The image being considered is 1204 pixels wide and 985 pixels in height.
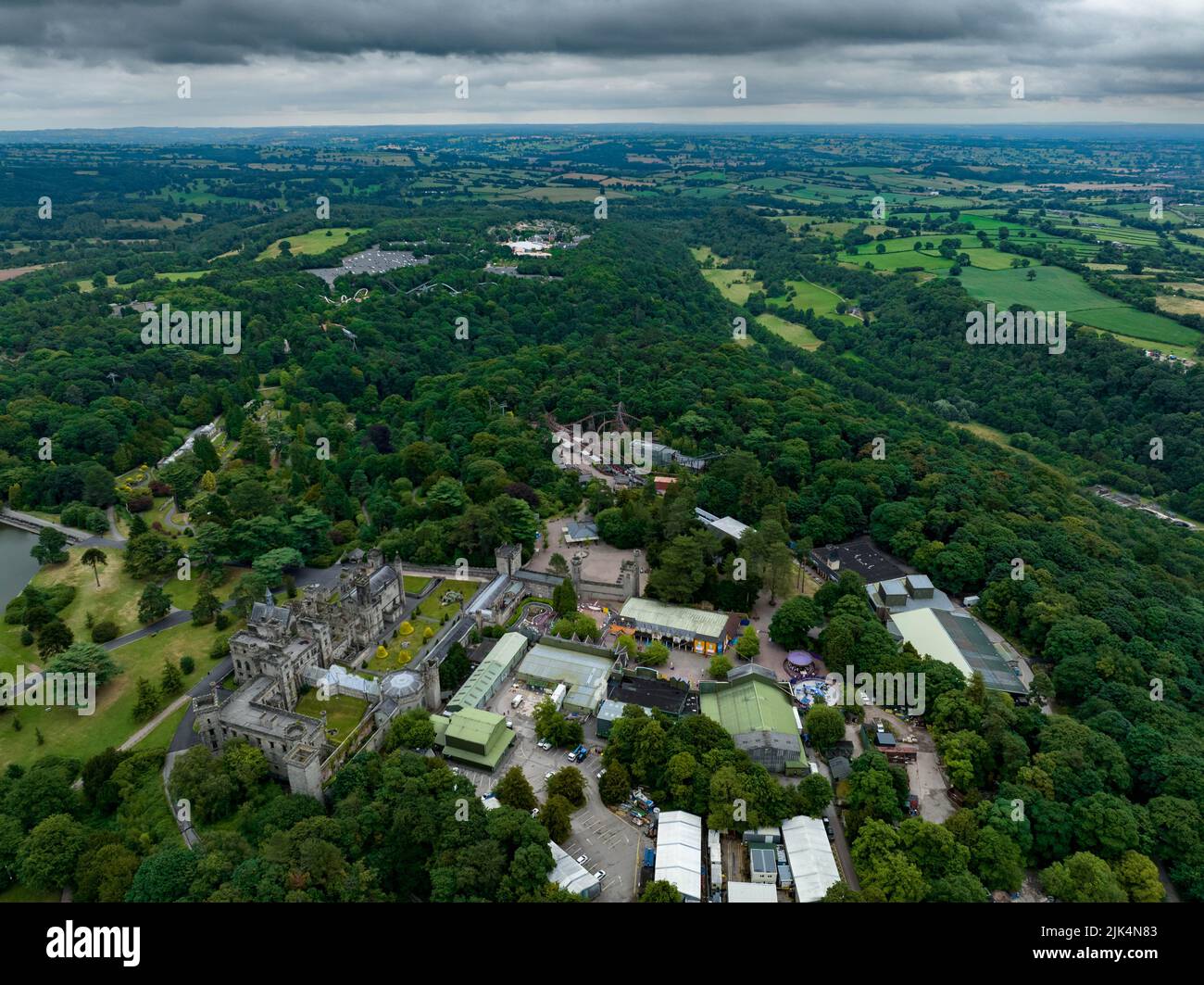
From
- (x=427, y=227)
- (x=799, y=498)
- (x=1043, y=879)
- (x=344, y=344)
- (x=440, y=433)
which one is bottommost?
(x=1043, y=879)

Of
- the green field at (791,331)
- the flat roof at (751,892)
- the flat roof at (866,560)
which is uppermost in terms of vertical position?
the green field at (791,331)

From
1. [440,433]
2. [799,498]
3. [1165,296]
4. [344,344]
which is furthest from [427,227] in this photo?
[1165,296]

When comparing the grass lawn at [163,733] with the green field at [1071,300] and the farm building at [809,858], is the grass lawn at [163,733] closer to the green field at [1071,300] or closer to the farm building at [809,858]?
the farm building at [809,858]

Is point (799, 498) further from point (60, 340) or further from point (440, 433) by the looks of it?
point (60, 340)

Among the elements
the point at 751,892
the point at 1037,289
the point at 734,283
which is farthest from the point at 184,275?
the point at 1037,289

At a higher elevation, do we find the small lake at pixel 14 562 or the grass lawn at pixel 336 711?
the small lake at pixel 14 562

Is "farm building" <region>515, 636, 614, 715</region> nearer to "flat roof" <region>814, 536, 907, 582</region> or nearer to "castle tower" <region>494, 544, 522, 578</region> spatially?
"castle tower" <region>494, 544, 522, 578</region>

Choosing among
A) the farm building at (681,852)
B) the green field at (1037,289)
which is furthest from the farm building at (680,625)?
the green field at (1037,289)
